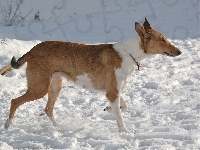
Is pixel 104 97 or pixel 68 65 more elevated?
pixel 68 65

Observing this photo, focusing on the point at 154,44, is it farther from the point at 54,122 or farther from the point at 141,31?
the point at 54,122

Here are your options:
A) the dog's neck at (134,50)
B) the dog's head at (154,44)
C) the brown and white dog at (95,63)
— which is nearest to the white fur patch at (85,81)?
the brown and white dog at (95,63)

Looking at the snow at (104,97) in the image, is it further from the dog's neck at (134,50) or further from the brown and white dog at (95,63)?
the dog's neck at (134,50)

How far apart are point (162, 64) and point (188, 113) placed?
2.75 meters

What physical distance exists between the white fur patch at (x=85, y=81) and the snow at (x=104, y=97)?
54 cm

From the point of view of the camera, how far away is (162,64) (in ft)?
28.0

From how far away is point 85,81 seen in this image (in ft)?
17.9

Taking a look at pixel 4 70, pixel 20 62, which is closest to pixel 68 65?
pixel 20 62

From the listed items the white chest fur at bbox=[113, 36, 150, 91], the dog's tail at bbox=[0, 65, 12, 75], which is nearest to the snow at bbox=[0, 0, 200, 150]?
the dog's tail at bbox=[0, 65, 12, 75]

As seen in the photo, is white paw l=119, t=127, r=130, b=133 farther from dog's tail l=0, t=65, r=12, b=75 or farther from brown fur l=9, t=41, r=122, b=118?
dog's tail l=0, t=65, r=12, b=75

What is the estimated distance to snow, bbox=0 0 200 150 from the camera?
5.03 m

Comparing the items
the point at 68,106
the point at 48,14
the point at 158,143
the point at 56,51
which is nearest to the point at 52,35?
the point at 48,14

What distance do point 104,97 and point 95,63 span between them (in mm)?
1519

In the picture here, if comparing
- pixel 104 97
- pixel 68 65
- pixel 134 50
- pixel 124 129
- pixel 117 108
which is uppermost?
pixel 134 50
